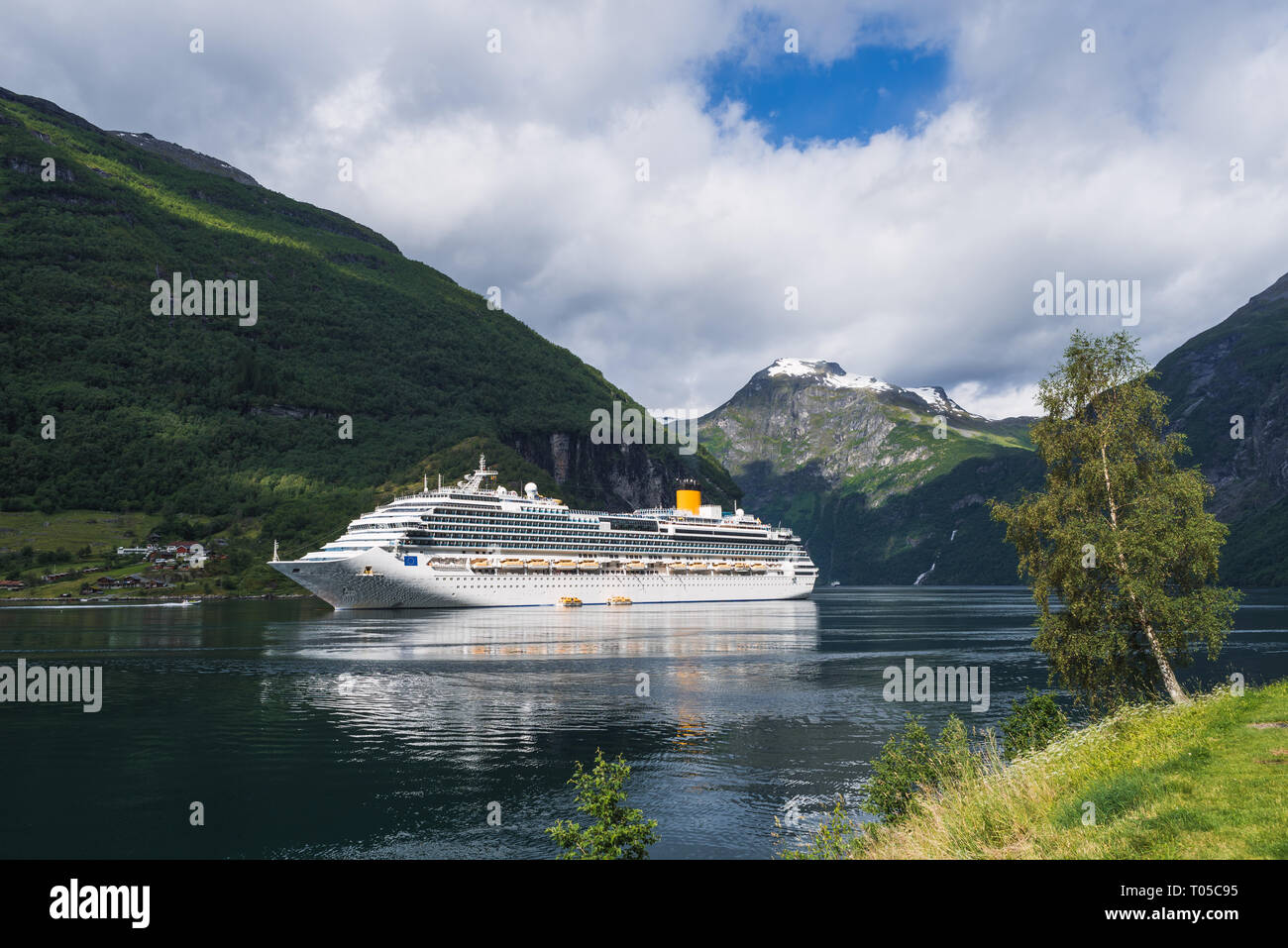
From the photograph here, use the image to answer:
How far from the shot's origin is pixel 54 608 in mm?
122562

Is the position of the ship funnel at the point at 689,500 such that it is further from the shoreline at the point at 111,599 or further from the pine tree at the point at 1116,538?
the pine tree at the point at 1116,538

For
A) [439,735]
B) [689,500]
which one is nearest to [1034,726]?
[439,735]

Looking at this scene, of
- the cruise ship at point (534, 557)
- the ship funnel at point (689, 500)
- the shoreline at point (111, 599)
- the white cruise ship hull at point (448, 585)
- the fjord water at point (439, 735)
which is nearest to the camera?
the fjord water at point (439, 735)

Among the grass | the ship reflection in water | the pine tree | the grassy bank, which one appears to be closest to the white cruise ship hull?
the ship reflection in water

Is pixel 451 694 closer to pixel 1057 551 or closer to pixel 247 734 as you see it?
pixel 247 734

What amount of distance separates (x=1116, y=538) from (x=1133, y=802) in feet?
58.9

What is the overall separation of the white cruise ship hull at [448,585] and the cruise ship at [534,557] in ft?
0.58

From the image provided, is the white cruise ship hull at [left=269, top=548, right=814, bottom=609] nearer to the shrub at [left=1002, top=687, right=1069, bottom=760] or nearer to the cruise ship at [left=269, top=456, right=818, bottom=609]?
the cruise ship at [left=269, top=456, right=818, bottom=609]

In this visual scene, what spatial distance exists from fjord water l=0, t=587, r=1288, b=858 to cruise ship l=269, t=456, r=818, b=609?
131 ft

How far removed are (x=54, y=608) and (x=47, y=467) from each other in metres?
94.3

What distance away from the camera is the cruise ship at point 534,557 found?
125125mm

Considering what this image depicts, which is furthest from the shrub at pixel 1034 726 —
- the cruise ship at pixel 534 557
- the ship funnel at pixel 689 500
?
the ship funnel at pixel 689 500

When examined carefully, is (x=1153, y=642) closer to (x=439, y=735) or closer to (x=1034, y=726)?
(x=1034, y=726)
